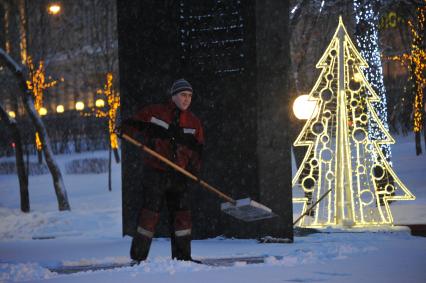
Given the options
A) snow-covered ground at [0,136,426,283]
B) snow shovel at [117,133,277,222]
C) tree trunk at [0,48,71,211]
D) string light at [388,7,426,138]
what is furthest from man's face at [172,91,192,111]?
string light at [388,7,426,138]

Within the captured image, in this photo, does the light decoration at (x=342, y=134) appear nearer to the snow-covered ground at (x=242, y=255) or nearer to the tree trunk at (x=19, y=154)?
the snow-covered ground at (x=242, y=255)

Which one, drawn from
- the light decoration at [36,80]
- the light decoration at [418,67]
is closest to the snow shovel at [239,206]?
the light decoration at [418,67]

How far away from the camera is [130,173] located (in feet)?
29.8

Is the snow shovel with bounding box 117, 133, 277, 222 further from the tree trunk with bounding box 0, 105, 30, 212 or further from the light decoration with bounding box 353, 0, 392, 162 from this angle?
the tree trunk with bounding box 0, 105, 30, 212

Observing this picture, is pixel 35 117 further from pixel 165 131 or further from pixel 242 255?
pixel 165 131

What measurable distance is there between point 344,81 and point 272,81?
273 centimetres

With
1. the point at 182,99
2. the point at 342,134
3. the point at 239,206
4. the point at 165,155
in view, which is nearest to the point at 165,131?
the point at 165,155

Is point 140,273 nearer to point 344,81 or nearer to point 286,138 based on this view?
point 286,138

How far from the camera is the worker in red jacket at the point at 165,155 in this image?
23.4ft

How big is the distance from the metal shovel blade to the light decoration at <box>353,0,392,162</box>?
932 cm

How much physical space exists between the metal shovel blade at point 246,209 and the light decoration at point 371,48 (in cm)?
932

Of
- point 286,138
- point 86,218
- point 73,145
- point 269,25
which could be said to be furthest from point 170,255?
point 73,145

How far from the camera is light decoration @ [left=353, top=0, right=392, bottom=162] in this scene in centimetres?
1694

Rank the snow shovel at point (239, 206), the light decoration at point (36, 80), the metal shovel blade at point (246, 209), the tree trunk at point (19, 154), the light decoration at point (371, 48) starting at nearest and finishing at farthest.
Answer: the snow shovel at point (239, 206) < the metal shovel blade at point (246, 209) < the light decoration at point (371, 48) < the tree trunk at point (19, 154) < the light decoration at point (36, 80)
